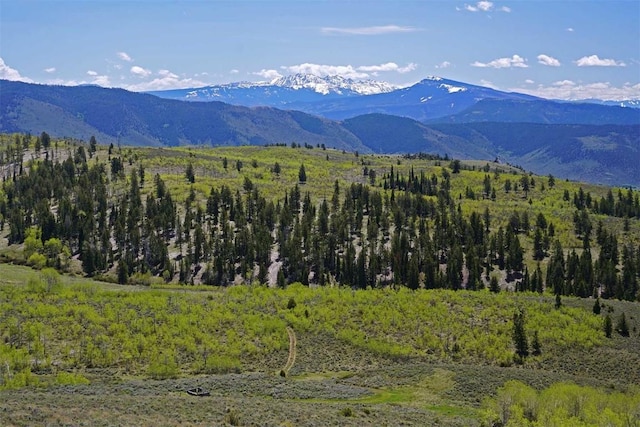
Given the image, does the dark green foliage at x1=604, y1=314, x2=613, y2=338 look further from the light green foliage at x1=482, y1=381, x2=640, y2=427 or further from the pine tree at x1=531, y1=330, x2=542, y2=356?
the light green foliage at x1=482, y1=381, x2=640, y2=427

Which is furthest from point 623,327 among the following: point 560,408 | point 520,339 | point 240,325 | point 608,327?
point 240,325

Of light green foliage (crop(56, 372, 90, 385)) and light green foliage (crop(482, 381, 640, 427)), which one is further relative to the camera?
light green foliage (crop(56, 372, 90, 385))

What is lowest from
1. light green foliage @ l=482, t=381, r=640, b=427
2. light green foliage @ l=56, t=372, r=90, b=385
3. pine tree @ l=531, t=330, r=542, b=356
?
pine tree @ l=531, t=330, r=542, b=356

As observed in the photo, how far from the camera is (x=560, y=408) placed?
6912 cm

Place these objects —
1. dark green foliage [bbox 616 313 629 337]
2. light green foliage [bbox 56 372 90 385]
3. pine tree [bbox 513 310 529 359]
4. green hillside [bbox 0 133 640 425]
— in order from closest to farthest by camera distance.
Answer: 1. green hillside [bbox 0 133 640 425]
2. light green foliage [bbox 56 372 90 385]
3. pine tree [bbox 513 310 529 359]
4. dark green foliage [bbox 616 313 629 337]

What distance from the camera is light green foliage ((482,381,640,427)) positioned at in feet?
213

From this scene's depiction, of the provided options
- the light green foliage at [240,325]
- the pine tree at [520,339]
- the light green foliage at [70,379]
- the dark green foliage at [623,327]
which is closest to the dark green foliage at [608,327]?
the light green foliage at [240,325]

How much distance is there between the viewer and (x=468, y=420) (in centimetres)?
6706

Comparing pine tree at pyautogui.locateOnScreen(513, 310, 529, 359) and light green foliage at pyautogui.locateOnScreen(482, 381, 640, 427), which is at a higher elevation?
light green foliage at pyautogui.locateOnScreen(482, 381, 640, 427)

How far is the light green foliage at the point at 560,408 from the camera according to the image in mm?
64875

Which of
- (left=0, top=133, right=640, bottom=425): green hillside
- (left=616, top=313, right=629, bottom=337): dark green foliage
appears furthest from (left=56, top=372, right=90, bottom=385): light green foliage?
(left=616, top=313, right=629, bottom=337): dark green foliage

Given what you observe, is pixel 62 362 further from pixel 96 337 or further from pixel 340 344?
pixel 340 344

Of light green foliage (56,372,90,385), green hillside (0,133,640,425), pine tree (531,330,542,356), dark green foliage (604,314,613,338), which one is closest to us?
green hillside (0,133,640,425)

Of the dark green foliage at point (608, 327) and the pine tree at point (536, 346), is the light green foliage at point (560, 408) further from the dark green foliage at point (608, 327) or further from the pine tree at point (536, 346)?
the dark green foliage at point (608, 327)
